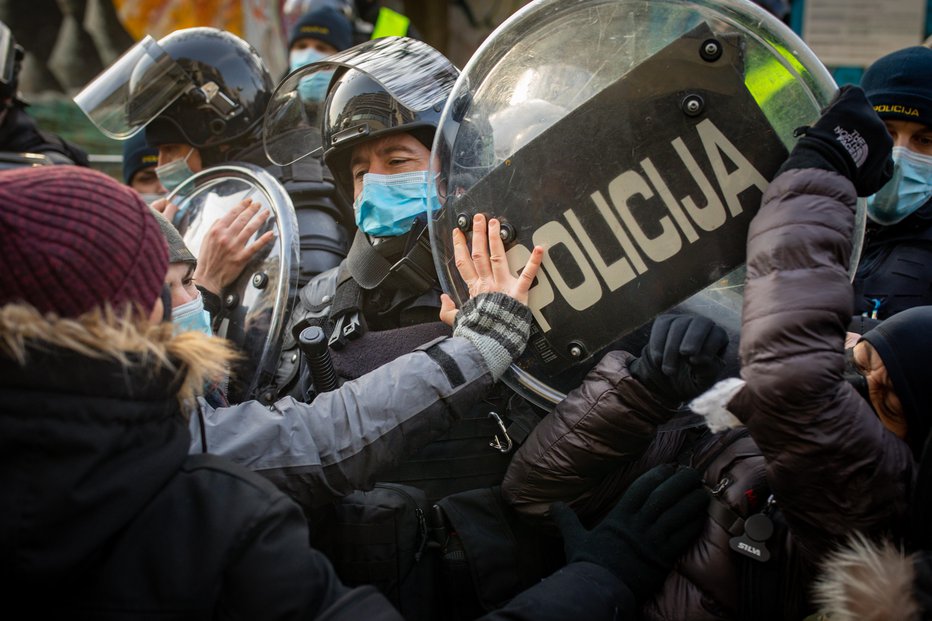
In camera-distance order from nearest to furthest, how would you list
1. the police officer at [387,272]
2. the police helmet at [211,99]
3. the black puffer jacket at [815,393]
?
the black puffer jacket at [815,393]
the police officer at [387,272]
the police helmet at [211,99]

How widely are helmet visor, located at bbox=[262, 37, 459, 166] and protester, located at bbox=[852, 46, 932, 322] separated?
1.70m

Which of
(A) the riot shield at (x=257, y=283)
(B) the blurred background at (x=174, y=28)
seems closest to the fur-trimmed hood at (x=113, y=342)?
(A) the riot shield at (x=257, y=283)

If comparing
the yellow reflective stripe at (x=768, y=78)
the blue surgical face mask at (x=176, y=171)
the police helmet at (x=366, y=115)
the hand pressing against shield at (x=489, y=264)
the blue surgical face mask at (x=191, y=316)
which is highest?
the yellow reflective stripe at (x=768, y=78)

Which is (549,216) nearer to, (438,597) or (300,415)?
(300,415)

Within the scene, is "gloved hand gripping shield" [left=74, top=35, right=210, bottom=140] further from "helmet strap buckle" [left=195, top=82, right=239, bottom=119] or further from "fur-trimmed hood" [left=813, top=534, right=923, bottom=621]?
"fur-trimmed hood" [left=813, top=534, right=923, bottom=621]

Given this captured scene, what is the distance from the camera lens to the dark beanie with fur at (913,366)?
1.61 m

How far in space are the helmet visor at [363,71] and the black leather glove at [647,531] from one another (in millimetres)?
1305

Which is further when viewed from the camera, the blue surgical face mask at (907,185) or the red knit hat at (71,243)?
the blue surgical face mask at (907,185)

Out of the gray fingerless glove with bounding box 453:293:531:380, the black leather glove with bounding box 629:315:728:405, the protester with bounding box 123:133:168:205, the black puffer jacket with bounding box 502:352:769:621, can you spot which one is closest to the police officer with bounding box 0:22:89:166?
the protester with bounding box 123:133:168:205

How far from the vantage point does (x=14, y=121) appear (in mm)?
4395

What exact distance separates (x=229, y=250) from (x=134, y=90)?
3.87 ft

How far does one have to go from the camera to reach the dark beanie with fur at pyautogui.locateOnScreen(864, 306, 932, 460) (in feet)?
5.27

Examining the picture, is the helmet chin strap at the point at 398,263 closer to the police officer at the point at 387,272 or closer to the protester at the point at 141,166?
the police officer at the point at 387,272

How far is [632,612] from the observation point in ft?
5.61
